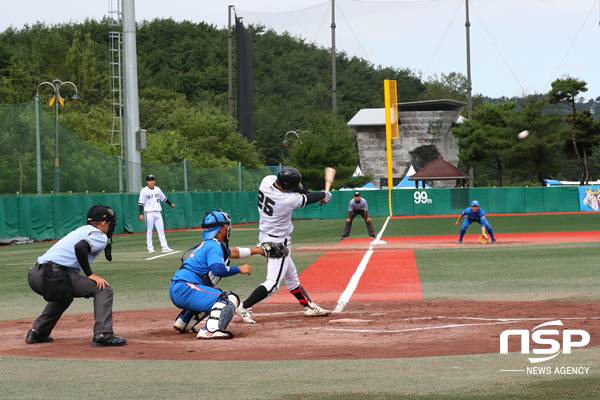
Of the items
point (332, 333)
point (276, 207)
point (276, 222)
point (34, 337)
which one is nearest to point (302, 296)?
point (276, 222)

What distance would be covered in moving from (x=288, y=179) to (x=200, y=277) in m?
1.63

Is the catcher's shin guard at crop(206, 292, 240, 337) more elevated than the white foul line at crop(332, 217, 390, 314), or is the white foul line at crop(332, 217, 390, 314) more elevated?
the catcher's shin guard at crop(206, 292, 240, 337)

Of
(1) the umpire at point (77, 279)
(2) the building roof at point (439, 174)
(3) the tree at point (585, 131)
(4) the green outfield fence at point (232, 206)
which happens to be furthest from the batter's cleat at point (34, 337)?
(3) the tree at point (585, 131)

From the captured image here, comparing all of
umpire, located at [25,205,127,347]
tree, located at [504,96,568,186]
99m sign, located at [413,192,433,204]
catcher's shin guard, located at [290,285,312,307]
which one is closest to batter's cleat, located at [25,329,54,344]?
umpire, located at [25,205,127,347]

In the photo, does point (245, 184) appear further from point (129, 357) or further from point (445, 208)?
point (129, 357)

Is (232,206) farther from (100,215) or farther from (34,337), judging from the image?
(100,215)

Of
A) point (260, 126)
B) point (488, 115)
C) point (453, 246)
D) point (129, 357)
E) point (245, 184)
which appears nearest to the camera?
point (129, 357)

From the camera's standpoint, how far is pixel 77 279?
6.81m

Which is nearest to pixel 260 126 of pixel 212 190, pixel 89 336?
pixel 212 190

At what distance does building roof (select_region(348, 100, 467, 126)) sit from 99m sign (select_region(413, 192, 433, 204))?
2535 centimetres

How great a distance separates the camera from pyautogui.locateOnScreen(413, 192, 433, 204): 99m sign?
49.2m

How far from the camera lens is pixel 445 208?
49.0 metres

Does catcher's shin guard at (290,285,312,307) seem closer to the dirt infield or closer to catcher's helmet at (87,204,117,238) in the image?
the dirt infield

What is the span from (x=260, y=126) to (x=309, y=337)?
87.0m
